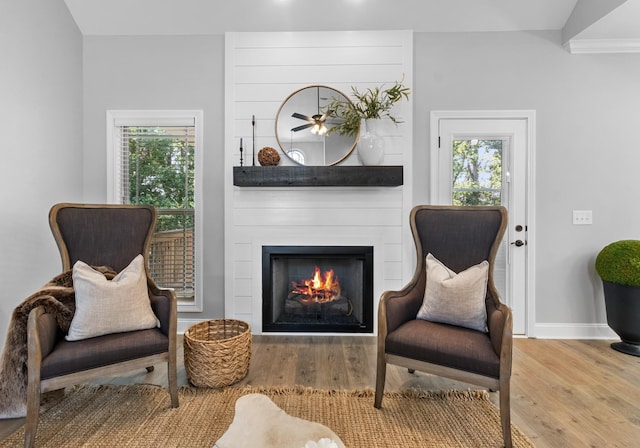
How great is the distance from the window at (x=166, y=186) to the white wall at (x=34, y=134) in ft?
1.28

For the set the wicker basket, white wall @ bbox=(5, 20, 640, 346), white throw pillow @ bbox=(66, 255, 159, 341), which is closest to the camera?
white throw pillow @ bbox=(66, 255, 159, 341)

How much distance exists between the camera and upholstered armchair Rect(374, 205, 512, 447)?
1.64 metres

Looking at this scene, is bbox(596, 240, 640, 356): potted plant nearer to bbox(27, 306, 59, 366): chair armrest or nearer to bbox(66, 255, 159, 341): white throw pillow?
bbox(66, 255, 159, 341): white throw pillow

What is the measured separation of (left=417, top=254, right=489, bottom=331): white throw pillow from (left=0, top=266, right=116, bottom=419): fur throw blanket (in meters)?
1.91

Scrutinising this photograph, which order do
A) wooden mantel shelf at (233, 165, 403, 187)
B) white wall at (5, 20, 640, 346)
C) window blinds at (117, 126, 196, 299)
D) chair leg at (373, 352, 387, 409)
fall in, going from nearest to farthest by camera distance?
chair leg at (373, 352, 387, 409), wooden mantel shelf at (233, 165, 403, 187), white wall at (5, 20, 640, 346), window blinds at (117, 126, 196, 299)

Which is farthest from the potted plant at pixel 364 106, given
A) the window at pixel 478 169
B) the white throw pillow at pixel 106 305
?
the white throw pillow at pixel 106 305

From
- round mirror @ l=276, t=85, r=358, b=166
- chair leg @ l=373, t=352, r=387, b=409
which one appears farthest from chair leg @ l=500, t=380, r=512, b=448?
round mirror @ l=276, t=85, r=358, b=166

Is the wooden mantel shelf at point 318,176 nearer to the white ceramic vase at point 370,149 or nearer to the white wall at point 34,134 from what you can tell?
the white ceramic vase at point 370,149

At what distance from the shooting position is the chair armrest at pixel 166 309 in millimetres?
1944

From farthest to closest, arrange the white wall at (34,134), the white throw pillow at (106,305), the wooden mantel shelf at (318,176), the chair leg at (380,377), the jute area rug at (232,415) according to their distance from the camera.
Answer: the wooden mantel shelf at (318,176) < the white wall at (34,134) < the chair leg at (380,377) < the white throw pillow at (106,305) < the jute area rug at (232,415)

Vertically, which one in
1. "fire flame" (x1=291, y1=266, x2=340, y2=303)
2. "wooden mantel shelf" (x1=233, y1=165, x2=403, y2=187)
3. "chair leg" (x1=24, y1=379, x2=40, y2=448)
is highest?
"wooden mantel shelf" (x1=233, y1=165, x2=403, y2=187)

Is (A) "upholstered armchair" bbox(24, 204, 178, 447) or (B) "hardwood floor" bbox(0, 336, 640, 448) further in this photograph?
(B) "hardwood floor" bbox(0, 336, 640, 448)

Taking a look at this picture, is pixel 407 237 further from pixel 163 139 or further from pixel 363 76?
pixel 163 139

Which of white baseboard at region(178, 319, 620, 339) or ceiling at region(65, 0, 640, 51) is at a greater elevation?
ceiling at region(65, 0, 640, 51)
